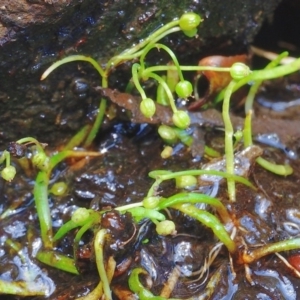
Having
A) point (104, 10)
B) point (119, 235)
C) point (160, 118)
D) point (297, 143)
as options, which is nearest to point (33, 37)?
point (104, 10)

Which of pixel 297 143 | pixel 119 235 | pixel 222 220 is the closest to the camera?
pixel 119 235

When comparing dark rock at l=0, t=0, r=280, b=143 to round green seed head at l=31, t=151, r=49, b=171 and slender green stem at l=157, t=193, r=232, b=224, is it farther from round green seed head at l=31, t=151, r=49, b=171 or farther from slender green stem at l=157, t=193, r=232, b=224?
slender green stem at l=157, t=193, r=232, b=224

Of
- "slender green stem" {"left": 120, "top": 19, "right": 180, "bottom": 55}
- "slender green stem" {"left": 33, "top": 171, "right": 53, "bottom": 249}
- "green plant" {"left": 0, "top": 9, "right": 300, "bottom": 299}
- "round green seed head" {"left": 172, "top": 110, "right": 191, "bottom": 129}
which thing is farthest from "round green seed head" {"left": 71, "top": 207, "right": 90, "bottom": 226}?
"slender green stem" {"left": 120, "top": 19, "right": 180, "bottom": 55}

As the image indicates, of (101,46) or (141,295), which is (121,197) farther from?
(101,46)

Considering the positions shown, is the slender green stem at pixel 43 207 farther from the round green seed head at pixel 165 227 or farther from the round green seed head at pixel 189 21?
the round green seed head at pixel 189 21

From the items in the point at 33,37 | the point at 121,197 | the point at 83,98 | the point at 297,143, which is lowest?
the point at 297,143

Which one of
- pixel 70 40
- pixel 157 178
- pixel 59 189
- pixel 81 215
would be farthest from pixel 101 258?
pixel 70 40

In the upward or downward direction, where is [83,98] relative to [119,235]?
upward
